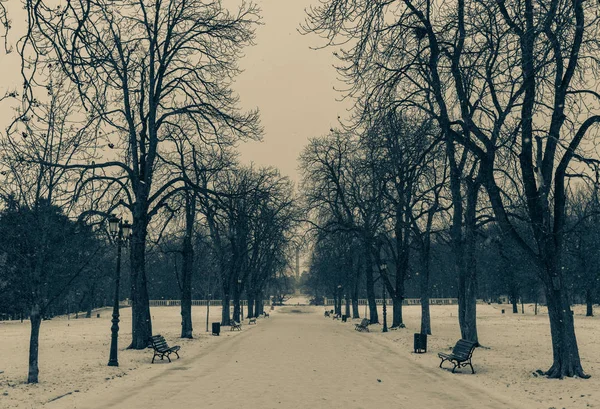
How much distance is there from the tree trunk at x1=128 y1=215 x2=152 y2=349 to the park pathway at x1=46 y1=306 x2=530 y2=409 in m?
3.15

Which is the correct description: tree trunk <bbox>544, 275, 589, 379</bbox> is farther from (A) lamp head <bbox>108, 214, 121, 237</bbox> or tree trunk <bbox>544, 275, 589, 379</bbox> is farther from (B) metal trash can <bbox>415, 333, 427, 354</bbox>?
(A) lamp head <bbox>108, 214, 121, 237</bbox>

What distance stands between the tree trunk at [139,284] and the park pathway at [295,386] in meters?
3.15

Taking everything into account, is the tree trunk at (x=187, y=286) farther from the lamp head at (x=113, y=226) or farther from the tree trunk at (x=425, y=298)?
the tree trunk at (x=425, y=298)

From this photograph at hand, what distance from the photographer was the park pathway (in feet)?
39.6

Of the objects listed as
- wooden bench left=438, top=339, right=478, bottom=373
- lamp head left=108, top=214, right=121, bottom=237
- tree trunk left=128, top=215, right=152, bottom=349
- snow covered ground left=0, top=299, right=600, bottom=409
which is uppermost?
lamp head left=108, top=214, right=121, bottom=237

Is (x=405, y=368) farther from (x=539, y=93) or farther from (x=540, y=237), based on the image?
(x=539, y=93)

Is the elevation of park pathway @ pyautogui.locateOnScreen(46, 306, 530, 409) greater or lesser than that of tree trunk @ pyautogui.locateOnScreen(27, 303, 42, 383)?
lesser

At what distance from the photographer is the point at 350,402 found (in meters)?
12.2

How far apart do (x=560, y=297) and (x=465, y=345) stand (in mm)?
3240

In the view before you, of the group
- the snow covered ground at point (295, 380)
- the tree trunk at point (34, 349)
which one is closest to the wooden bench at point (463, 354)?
the snow covered ground at point (295, 380)

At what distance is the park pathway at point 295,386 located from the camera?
12078mm

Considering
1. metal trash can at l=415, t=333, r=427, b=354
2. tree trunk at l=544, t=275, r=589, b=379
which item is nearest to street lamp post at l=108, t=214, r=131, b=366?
metal trash can at l=415, t=333, r=427, b=354

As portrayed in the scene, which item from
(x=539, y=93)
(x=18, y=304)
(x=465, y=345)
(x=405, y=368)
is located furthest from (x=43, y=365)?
(x=18, y=304)

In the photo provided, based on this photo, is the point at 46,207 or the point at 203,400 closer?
the point at 203,400
